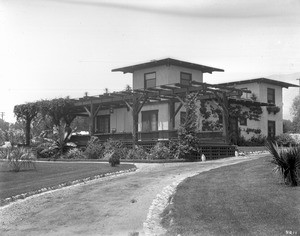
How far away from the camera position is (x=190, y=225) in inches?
321

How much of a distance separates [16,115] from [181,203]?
29759 millimetres

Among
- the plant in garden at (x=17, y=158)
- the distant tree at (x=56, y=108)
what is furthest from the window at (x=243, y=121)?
the plant in garden at (x=17, y=158)

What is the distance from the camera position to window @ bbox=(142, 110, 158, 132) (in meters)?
31.8

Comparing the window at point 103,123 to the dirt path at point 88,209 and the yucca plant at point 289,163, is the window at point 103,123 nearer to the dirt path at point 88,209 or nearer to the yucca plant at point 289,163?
the dirt path at point 88,209

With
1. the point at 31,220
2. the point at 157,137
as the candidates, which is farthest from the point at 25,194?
the point at 157,137

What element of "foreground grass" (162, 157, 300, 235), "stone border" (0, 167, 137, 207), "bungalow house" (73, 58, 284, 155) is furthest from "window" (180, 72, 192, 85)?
"foreground grass" (162, 157, 300, 235)

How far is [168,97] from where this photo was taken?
2892cm

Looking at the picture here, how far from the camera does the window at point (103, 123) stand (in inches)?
1426

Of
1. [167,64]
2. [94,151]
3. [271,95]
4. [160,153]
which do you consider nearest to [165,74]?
[167,64]

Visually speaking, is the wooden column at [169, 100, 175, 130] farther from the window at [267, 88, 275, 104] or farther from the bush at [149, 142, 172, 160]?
the window at [267, 88, 275, 104]

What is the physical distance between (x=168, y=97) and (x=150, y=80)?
377cm

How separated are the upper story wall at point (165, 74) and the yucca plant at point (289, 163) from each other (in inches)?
757

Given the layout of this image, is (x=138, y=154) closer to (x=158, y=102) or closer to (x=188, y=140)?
(x=188, y=140)

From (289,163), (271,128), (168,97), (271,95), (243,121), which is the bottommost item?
(289,163)
